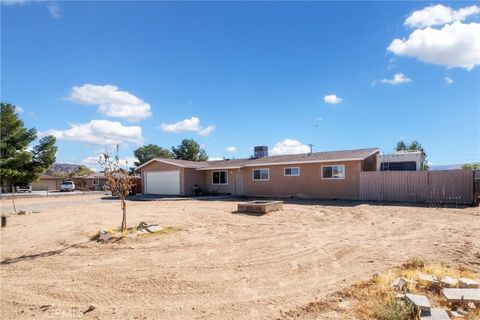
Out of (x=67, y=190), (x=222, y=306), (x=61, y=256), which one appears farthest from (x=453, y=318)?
(x=67, y=190)

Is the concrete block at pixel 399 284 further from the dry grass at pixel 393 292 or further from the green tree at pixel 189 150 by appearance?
the green tree at pixel 189 150

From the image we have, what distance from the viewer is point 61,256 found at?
834cm

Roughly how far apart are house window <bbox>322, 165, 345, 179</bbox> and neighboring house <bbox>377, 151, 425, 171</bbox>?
3232 millimetres

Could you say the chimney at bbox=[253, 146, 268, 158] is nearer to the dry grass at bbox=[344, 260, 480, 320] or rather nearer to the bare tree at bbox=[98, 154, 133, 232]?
the bare tree at bbox=[98, 154, 133, 232]

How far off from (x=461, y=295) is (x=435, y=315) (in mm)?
814

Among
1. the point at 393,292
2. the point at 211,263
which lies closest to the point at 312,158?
the point at 211,263

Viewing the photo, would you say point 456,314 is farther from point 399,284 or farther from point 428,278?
point 428,278

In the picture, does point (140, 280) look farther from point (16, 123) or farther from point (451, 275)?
point (16, 123)

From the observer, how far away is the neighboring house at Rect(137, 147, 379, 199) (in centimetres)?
2167

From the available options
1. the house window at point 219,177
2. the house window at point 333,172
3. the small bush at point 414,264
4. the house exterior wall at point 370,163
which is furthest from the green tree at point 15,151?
the small bush at point 414,264

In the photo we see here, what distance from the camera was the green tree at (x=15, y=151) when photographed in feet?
75.8

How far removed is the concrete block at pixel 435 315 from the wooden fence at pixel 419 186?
15849 mm

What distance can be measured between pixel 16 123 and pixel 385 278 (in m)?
27.0

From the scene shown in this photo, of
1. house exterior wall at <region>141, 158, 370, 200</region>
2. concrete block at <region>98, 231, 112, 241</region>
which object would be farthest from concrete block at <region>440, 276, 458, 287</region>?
house exterior wall at <region>141, 158, 370, 200</region>
